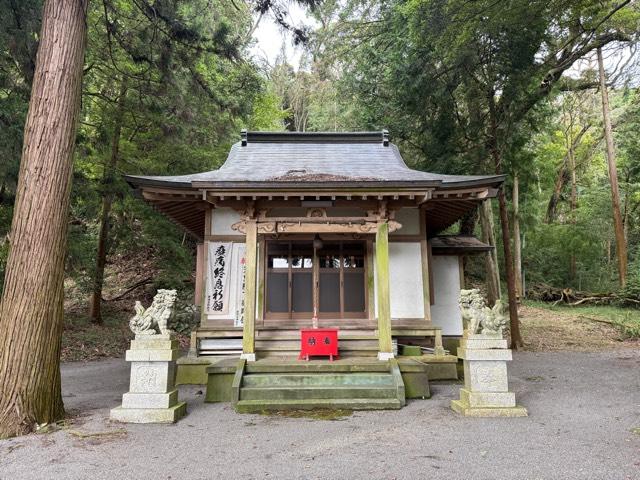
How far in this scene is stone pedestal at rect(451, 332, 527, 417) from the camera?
497 cm

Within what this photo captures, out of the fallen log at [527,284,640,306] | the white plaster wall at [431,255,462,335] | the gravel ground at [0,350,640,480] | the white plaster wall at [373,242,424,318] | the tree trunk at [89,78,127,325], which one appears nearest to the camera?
the gravel ground at [0,350,640,480]

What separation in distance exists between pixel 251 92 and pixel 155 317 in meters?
7.23

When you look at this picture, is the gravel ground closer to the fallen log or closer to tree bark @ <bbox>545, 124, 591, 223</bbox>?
the fallen log

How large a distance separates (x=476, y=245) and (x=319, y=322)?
4.14m

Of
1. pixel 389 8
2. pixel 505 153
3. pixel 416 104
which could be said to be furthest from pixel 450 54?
pixel 389 8

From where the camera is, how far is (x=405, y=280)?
782 centimetres

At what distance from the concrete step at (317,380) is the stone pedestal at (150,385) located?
3.93 feet

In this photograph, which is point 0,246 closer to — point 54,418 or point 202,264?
point 202,264

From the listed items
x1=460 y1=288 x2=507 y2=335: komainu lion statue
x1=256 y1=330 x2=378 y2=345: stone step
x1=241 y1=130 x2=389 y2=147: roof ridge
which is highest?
x1=241 y1=130 x2=389 y2=147: roof ridge

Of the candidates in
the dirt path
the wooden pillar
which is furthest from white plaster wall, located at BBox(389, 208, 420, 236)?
the dirt path

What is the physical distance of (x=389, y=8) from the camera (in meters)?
13.1

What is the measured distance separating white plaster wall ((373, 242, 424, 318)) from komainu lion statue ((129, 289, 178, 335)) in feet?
13.2

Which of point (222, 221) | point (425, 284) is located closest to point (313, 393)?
point (425, 284)

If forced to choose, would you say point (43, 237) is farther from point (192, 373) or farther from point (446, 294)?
point (446, 294)
